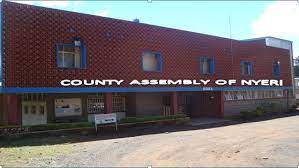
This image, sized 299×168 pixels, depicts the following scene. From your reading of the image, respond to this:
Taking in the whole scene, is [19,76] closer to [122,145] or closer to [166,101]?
[122,145]

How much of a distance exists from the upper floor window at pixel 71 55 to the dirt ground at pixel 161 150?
174 inches

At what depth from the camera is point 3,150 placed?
14.7 m

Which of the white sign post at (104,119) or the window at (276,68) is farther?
the window at (276,68)

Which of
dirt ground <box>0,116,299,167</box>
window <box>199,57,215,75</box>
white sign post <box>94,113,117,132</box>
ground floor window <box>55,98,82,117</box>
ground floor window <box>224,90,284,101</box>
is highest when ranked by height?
window <box>199,57,215,75</box>

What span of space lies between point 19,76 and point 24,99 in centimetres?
332

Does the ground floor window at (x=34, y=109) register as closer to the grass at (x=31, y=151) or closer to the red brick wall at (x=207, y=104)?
the grass at (x=31, y=151)

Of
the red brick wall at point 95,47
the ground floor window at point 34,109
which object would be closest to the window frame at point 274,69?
the red brick wall at point 95,47

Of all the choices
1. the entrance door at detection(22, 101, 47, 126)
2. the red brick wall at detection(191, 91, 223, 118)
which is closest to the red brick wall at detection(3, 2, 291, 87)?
the red brick wall at detection(191, 91, 223, 118)

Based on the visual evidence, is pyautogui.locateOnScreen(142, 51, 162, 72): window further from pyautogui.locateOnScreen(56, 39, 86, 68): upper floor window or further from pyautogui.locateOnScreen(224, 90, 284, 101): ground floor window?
pyautogui.locateOnScreen(224, 90, 284, 101): ground floor window

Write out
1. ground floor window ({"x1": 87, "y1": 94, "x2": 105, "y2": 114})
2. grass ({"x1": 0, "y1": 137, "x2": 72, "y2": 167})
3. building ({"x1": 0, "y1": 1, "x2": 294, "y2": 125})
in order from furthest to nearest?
ground floor window ({"x1": 87, "y1": 94, "x2": 105, "y2": 114}) < building ({"x1": 0, "y1": 1, "x2": 294, "y2": 125}) < grass ({"x1": 0, "y1": 137, "x2": 72, "y2": 167})

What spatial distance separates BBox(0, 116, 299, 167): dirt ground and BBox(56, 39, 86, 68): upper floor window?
4.43 metres

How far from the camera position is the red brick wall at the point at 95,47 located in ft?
61.4

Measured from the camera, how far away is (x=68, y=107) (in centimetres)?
2311

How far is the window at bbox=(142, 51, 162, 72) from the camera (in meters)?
24.7
